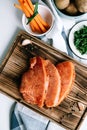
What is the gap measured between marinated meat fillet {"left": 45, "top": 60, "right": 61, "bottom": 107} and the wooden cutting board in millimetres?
48

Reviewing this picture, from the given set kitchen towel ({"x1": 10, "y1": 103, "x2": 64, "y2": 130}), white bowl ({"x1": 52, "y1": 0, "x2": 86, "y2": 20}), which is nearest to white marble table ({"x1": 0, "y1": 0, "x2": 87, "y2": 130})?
kitchen towel ({"x1": 10, "y1": 103, "x2": 64, "y2": 130})

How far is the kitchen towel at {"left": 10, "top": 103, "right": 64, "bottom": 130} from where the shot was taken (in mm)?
1378

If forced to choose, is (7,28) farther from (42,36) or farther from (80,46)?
(80,46)

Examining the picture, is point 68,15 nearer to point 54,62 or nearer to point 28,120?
point 54,62

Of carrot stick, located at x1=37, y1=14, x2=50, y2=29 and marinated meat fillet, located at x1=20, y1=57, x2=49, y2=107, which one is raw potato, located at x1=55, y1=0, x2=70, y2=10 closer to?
carrot stick, located at x1=37, y1=14, x2=50, y2=29

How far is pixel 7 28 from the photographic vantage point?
142cm

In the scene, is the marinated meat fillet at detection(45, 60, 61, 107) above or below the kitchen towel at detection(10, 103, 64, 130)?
above

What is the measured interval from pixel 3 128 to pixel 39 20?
0.36 meters

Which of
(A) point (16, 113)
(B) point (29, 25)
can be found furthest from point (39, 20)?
(A) point (16, 113)

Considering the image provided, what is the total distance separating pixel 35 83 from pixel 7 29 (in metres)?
0.21

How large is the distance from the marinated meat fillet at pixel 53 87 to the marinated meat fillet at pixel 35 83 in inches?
0.5

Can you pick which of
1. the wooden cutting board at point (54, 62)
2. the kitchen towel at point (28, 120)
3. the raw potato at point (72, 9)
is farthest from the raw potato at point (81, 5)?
the kitchen towel at point (28, 120)

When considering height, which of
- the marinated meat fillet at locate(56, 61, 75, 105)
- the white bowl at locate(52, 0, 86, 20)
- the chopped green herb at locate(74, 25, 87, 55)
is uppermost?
the white bowl at locate(52, 0, 86, 20)

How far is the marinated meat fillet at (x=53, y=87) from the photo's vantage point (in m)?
1.30
